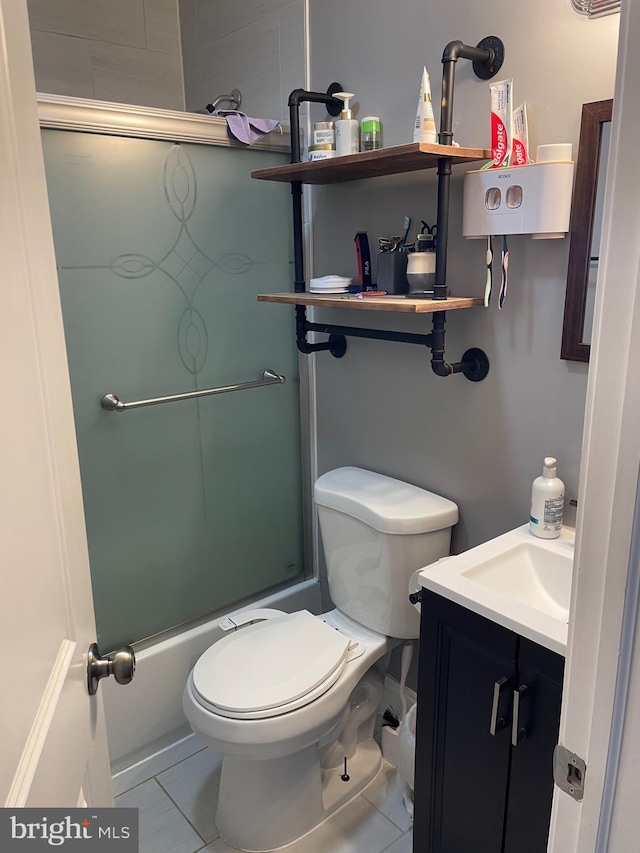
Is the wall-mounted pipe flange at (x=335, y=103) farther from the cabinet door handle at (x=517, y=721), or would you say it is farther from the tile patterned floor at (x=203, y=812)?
the tile patterned floor at (x=203, y=812)

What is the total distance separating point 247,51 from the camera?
2.08m

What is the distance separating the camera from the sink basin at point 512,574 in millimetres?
1312

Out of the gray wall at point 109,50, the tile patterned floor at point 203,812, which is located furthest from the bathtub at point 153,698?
the gray wall at point 109,50

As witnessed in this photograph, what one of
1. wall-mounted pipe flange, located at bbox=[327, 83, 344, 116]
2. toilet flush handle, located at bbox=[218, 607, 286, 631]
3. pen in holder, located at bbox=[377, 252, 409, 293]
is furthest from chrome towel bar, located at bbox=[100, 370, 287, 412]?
wall-mounted pipe flange, located at bbox=[327, 83, 344, 116]

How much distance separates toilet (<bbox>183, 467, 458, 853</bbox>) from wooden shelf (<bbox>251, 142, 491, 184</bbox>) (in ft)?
2.80

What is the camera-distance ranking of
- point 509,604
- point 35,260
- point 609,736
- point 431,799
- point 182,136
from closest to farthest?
1. point 609,736
2. point 35,260
3. point 509,604
4. point 431,799
5. point 182,136

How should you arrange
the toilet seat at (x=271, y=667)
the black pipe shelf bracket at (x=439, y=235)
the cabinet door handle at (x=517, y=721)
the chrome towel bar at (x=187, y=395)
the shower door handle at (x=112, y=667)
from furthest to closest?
the chrome towel bar at (x=187, y=395) → the toilet seat at (x=271, y=667) → the black pipe shelf bracket at (x=439, y=235) → the cabinet door handle at (x=517, y=721) → the shower door handle at (x=112, y=667)

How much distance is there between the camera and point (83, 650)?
3.00 feet

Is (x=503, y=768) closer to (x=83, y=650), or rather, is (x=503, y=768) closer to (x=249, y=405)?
(x=83, y=650)

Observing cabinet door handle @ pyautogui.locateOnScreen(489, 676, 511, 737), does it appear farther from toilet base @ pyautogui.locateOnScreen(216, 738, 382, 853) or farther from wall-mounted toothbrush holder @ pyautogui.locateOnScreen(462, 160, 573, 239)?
wall-mounted toothbrush holder @ pyautogui.locateOnScreen(462, 160, 573, 239)

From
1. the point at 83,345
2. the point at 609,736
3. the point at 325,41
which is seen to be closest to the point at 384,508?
the point at 83,345

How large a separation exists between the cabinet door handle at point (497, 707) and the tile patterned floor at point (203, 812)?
68 centimetres

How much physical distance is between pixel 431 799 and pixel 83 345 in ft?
4.61

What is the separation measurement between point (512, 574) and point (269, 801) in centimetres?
88
